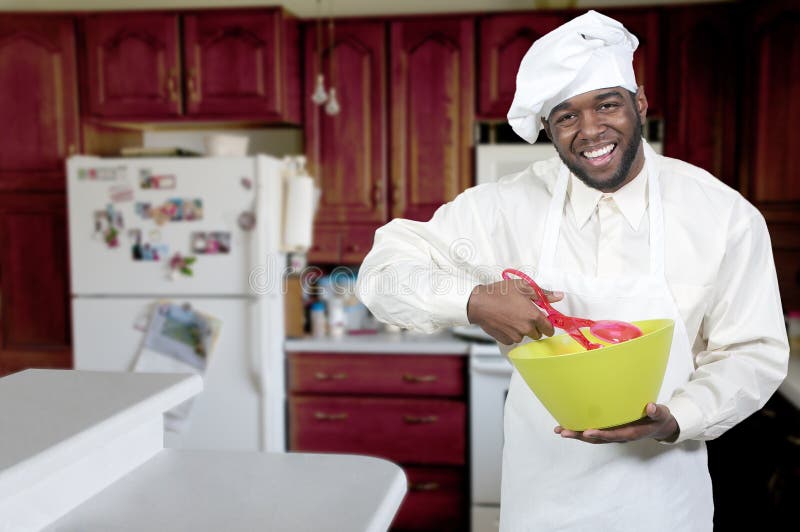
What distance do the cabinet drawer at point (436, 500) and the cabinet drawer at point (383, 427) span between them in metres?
0.05

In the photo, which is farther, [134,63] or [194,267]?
[134,63]

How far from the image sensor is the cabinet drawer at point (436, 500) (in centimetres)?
284

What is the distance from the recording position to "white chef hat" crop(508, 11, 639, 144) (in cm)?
109

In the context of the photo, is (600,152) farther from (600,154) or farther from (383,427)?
(383,427)

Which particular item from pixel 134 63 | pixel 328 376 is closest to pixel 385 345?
pixel 328 376

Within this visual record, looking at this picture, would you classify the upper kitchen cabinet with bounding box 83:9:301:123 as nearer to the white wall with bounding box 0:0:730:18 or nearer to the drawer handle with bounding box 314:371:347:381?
the white wall with bounding box 0:0:730:18

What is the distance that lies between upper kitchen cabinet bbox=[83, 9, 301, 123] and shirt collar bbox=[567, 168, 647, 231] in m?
1.91

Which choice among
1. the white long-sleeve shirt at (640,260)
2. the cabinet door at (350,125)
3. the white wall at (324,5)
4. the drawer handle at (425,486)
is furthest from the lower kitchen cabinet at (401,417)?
the white long-sleeve shirt at (640,260)

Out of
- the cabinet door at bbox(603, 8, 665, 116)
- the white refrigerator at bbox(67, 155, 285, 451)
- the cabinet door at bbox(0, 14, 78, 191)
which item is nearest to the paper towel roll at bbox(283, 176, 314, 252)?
the white refrigerator at bbox(67, 155, 285, 451)

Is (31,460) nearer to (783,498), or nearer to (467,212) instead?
(467,212)

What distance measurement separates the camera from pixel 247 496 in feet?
3.37

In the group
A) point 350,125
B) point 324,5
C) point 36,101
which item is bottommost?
point 350,125

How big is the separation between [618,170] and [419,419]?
185 centimetres

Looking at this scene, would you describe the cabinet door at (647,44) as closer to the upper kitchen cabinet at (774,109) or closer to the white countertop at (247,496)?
the upper kitchen cabinet at (774,109)
